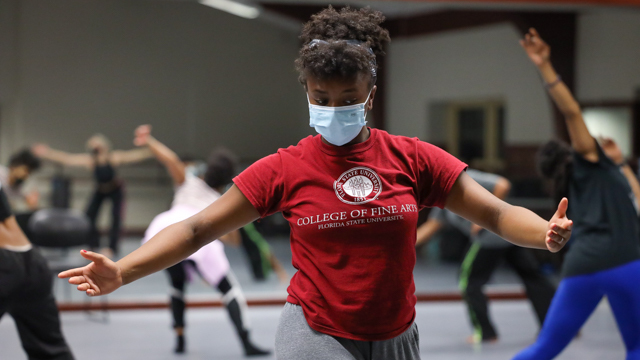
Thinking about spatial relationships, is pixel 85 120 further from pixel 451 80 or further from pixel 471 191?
pixel 471 191

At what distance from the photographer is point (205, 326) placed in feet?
18.4

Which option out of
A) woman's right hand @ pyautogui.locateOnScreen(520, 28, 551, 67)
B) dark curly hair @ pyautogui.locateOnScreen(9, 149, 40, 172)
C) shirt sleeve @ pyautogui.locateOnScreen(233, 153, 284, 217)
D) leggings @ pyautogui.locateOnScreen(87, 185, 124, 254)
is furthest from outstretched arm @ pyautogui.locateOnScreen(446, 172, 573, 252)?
leggings @ pyautogui.locateOnScreen(87, 185, 124, 254)

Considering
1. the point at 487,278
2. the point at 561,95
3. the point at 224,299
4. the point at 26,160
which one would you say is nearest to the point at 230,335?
the point at 224,299

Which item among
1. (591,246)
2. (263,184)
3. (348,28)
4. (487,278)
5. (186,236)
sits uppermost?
(348,28)

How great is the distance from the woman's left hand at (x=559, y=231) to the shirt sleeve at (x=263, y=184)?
2.18 feet

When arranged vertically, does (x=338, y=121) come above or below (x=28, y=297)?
above

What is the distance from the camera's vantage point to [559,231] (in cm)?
147

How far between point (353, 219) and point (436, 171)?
0.94ft

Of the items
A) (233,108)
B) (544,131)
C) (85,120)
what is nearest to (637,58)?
(544,131)

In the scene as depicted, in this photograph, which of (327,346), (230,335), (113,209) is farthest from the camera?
(113,209)

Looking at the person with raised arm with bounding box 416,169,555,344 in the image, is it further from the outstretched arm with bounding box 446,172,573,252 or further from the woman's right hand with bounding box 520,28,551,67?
the outstretched arm with bounding box 446,172,573,252

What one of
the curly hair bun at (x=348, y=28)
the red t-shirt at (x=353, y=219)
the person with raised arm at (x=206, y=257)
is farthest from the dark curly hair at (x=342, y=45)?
the person with raised arm at (x=206, y=257)

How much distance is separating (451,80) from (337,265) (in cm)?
1051

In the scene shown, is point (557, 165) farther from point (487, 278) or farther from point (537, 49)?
point (487, 278)
